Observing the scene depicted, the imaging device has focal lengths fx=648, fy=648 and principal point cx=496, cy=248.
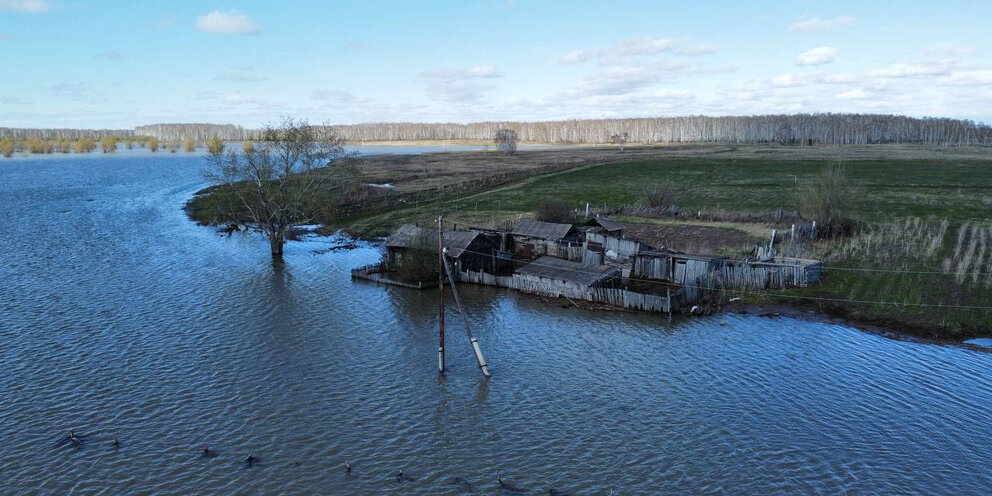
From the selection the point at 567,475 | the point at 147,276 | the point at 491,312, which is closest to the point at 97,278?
the point at 147,276

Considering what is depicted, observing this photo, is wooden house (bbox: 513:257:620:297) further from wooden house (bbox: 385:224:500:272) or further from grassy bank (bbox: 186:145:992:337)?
grassy bank (bbox: 186:145:992:337)

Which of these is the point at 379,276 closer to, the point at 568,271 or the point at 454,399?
the point at 568,271

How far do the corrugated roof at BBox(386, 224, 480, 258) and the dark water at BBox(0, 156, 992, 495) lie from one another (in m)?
2.74

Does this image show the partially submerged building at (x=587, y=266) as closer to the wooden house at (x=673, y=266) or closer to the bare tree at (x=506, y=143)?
the wooden house at (x=673, y=266)

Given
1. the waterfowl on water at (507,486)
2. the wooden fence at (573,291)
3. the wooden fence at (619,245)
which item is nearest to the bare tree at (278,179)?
the wooden fence at (573,291)

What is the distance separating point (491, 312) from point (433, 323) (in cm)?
332

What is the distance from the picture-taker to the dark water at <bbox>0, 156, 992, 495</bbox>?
18578mm

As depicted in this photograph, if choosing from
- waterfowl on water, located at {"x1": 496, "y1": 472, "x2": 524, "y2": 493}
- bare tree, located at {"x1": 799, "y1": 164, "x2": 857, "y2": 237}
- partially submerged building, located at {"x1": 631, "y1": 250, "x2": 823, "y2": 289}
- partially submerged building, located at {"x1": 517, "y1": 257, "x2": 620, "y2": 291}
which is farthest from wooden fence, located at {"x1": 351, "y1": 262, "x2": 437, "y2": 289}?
bare tree, located at {"x1": 799, "y1": 164, "x2": 857, "y2": 237}

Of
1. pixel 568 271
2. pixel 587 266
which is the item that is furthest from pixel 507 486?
pixel 587 266

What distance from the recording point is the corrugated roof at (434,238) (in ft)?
127

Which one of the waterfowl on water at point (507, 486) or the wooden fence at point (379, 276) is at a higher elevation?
the wooden fence at point (379, 276)

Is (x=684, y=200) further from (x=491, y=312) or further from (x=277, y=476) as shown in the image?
(x=277, y=476)

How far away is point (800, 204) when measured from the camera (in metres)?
53.2

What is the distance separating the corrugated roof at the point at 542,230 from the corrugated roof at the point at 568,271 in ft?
10.2
